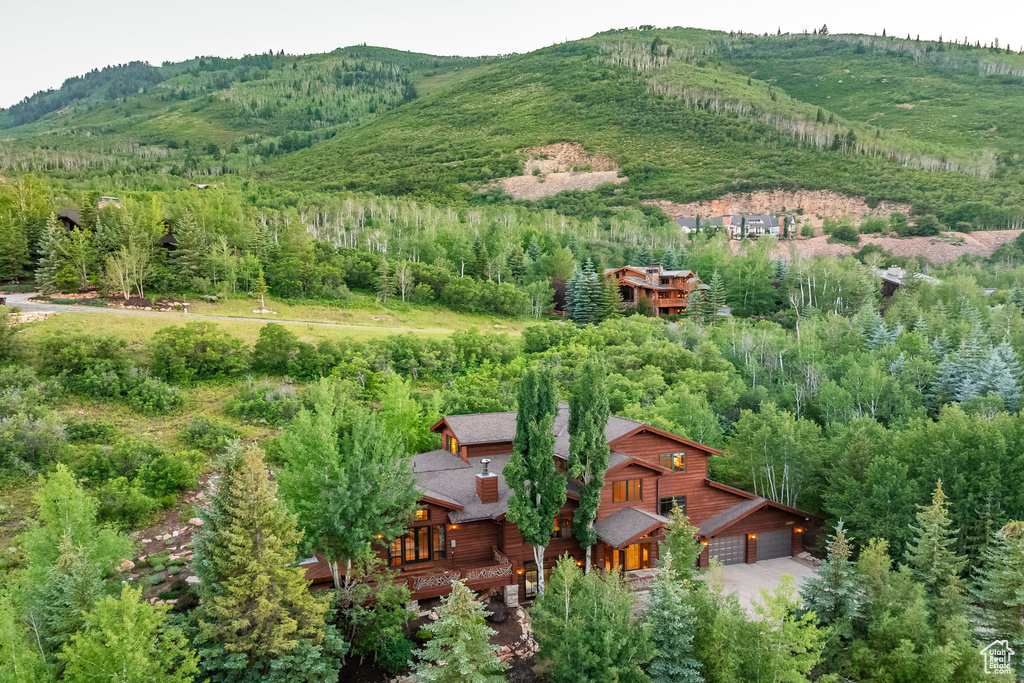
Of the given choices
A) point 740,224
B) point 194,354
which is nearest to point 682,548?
point 194,354

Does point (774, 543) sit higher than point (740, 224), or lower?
lower

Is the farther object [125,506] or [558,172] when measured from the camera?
[558,172]

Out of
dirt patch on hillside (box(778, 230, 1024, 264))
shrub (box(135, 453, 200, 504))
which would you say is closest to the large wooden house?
shrub (box(135, 453, 200, 504))

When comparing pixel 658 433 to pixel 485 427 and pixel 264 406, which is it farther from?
pixel 264 406

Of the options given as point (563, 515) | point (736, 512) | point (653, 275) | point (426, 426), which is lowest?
point (736, 512)

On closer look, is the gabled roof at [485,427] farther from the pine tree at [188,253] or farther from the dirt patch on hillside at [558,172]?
the dirt patch on hillside at [558,172]

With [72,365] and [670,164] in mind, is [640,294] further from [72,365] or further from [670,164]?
[670,164]
